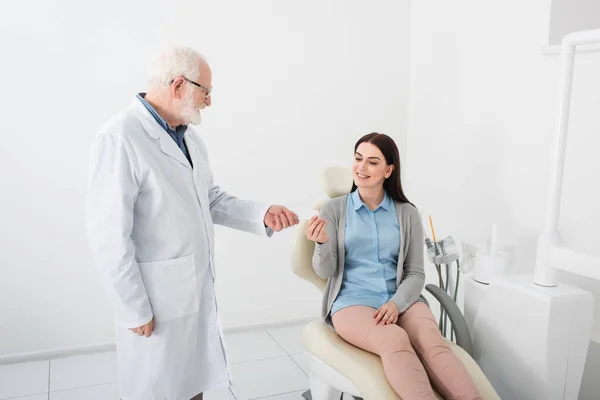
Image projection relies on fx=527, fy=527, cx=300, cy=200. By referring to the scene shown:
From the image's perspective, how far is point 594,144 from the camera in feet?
6.41

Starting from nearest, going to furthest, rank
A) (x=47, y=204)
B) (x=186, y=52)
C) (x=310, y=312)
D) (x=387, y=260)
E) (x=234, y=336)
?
(x=186, y=52) → (x=387, y=260) → (x=47, y=204) → (x=234, y=336) → (x=310, y=312)

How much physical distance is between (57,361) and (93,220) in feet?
4.86

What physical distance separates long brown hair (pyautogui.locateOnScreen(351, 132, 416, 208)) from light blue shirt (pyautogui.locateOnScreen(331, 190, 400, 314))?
0.30ft

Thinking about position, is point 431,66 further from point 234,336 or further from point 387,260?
point 234,336

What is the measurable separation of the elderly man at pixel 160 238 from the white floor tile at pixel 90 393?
2.60ft

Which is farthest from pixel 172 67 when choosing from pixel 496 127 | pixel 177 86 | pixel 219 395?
pixel 496 127

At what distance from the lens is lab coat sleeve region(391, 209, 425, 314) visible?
1.83 m

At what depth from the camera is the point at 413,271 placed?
6.26ft

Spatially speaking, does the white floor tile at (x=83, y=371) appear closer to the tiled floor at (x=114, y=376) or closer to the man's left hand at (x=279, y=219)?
the tiled floor at (x=114, y=376)

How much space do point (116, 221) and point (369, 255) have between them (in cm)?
90

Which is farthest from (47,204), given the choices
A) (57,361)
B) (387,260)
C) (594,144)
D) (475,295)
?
(594,144)

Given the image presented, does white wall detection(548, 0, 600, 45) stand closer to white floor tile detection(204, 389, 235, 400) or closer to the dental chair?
the dental chair

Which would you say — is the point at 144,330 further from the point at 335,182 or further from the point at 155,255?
the point at 335,182

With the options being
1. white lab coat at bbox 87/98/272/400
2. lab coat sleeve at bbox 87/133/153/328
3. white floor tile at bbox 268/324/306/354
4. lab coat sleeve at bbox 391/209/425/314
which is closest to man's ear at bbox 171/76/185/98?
white lab coat at bbox 87/98/272/400
